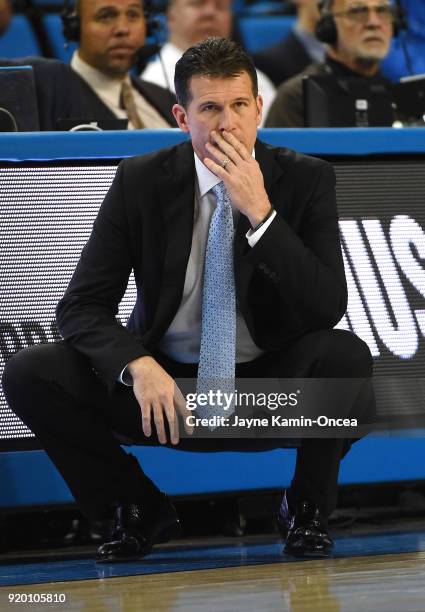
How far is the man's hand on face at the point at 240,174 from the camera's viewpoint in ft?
8.49

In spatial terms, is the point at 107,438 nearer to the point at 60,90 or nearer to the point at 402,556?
the point at 402,556

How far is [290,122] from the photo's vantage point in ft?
15.1

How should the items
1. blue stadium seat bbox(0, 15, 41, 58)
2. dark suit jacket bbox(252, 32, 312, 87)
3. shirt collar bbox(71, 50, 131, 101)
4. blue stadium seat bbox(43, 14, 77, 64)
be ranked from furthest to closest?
blue stadium seat bbox(43, 14, 77, 64) < blue stadium seat bbox(0, 15, 41, 58) < dark suit jacket bbox(252, 32, 312, 87) < shirt collar bbox(71, 50, 131, 101)

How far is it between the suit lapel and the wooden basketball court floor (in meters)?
0.52

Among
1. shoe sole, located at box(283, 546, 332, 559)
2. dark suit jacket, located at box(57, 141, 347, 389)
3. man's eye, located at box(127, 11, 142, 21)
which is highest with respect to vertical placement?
man's eye, located at box(127, 11, 142, 21)

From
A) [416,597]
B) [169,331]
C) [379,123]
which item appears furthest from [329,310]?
[379,123]

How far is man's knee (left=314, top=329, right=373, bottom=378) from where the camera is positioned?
2.61 m

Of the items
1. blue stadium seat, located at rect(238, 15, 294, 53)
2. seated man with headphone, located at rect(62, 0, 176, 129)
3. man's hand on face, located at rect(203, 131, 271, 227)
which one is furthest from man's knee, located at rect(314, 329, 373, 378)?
blue stadium seat, located at rect(238, 15, 294, 53)

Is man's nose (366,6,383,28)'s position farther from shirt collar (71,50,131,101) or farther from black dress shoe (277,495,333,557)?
black dress shoe (277,495,333,557)

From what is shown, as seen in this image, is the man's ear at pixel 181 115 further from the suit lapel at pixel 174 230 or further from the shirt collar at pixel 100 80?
the shirt collar at pixel 100 80

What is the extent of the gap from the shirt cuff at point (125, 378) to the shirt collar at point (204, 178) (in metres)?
0.45

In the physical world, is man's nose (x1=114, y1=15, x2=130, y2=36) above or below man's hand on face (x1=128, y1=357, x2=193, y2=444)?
above

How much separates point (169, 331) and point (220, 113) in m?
0.48

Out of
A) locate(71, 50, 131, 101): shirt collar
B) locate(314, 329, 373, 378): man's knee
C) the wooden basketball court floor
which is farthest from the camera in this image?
locate(71, 50, 131, 101): shirt collar
